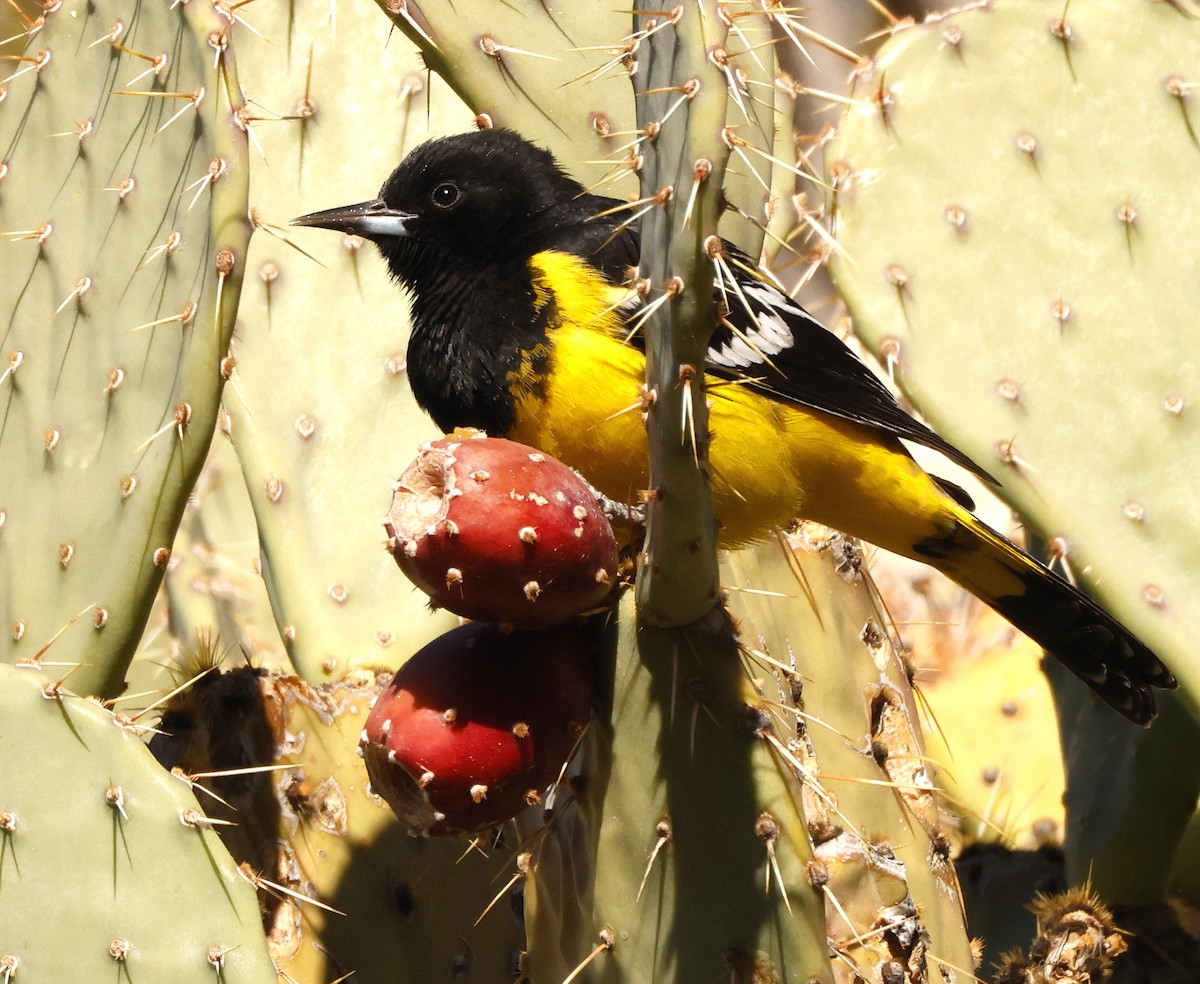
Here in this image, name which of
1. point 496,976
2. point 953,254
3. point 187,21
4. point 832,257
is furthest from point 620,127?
point 496,976

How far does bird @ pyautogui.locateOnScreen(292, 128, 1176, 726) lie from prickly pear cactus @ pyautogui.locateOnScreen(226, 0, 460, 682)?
0.49 feet

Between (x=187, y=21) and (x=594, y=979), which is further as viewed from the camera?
(x=187, y=21)

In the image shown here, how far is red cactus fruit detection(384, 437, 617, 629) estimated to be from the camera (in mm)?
1532

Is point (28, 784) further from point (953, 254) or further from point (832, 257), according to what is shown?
point (953, 254)

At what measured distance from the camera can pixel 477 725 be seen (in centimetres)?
164

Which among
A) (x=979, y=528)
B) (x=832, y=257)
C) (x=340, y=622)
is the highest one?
(x=832, y=257)

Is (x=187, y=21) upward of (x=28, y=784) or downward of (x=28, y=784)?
upward

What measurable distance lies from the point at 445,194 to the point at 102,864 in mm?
1414

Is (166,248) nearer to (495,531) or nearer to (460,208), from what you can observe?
(460,208)

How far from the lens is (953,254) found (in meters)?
2.61

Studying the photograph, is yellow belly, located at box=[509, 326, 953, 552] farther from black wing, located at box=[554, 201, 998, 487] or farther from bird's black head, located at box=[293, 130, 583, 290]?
bird's black head, located at box=[293, 130, 583, 290]

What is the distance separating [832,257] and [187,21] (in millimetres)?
1189

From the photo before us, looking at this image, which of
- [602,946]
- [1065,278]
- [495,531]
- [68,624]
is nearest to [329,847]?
[68,624]

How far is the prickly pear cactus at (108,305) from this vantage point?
2.07 meters
